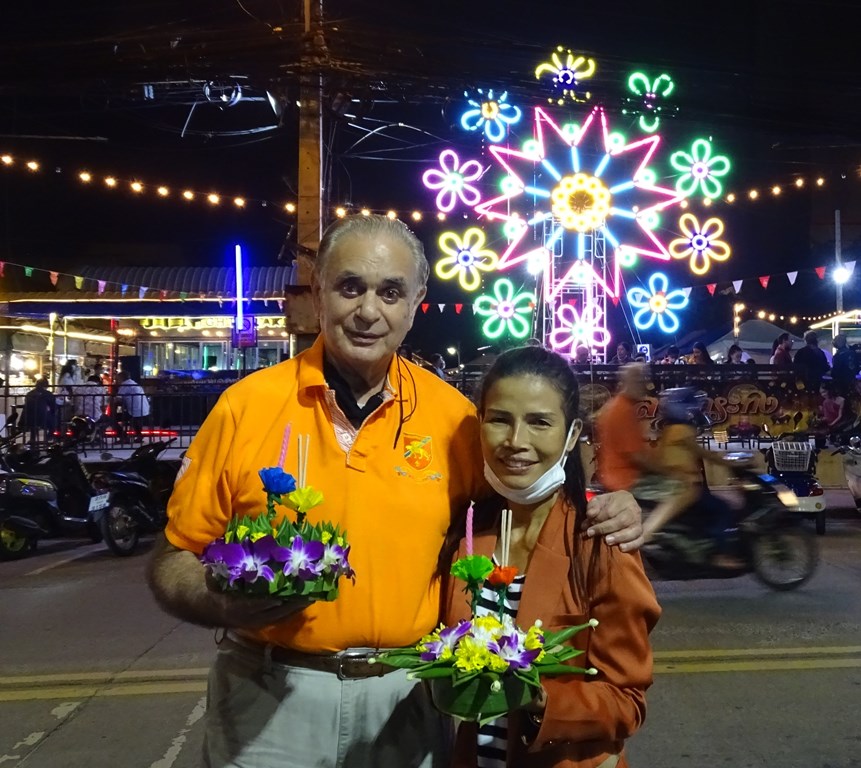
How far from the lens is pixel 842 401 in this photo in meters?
11.1

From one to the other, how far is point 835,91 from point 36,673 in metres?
11.1

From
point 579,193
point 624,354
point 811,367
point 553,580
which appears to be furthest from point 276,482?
point 624,354

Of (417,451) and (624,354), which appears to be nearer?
(417,451)

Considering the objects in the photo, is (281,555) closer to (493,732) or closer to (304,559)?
(304,559)

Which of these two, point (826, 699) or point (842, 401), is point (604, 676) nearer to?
point (826, 699)

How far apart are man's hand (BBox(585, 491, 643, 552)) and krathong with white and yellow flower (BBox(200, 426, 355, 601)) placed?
1.86 feet

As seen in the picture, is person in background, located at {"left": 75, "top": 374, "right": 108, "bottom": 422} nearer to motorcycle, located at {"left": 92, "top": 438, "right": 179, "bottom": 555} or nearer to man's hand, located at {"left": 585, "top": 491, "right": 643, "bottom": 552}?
motorcycle, located at {"left": 92, "top": 438, "right": 179, "bottom": 555}

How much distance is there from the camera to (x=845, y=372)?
38.3 feet

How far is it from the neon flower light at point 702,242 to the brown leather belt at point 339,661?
11150 millimetres

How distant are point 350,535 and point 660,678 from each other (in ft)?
11.2

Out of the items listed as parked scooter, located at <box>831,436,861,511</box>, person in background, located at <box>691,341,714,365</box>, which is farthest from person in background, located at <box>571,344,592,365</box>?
parked scooter, located at <box>831,436,861,511</box>

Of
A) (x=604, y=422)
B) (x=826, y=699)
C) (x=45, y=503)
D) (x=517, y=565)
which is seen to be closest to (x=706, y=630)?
(x=826, y=699)

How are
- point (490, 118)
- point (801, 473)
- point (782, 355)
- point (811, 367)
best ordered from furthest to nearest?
point (782, 355), point (811, 367), point (490, 118), point (801, 473)

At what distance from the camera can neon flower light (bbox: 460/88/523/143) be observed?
11.1 meters
